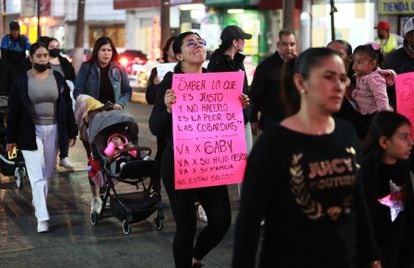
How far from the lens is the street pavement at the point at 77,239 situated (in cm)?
639

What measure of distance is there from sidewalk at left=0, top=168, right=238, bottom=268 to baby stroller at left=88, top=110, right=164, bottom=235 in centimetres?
17

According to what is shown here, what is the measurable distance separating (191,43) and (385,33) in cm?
831

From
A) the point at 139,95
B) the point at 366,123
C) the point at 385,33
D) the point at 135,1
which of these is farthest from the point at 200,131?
the point at 135,1

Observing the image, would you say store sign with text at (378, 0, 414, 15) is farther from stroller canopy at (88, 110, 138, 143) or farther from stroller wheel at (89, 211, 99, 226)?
stroller wheel at (89, 211, 99, 226)

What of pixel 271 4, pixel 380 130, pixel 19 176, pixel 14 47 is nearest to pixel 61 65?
pixel 14 47

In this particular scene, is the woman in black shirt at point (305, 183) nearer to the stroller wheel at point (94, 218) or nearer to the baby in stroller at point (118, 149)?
the baby in stroller at point (118, 149)

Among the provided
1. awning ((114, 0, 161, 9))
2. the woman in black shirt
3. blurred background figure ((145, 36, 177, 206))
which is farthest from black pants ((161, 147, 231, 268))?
awning ((114, 0, 161, 9))

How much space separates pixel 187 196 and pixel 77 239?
2234 mm

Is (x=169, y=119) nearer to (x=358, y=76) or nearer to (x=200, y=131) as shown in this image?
(x=200, y=131)

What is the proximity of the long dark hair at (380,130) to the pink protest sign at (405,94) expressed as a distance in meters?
2.28

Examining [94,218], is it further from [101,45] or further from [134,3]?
[134,3]

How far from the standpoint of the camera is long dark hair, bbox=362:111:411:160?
4.23m

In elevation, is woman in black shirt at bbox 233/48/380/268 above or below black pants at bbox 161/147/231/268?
above

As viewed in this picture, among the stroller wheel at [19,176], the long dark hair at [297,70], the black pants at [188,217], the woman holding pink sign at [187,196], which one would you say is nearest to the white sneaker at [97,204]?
the stroller wheel at [19,176]
